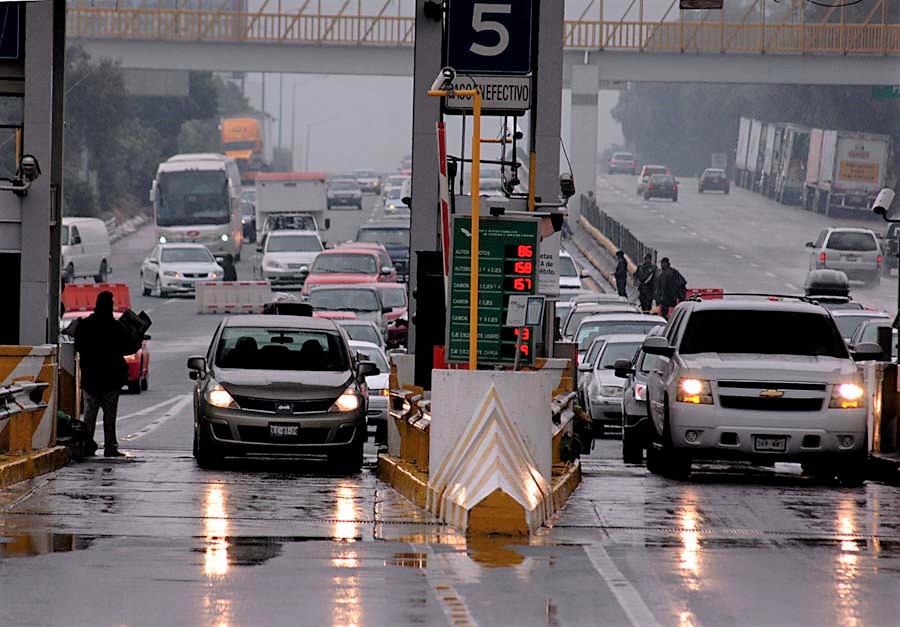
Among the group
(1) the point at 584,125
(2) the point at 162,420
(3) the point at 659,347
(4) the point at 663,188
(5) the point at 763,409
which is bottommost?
(2) the point at 162,420

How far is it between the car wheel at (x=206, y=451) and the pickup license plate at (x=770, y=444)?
5.38 m

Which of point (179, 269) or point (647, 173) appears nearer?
point (179, 269)

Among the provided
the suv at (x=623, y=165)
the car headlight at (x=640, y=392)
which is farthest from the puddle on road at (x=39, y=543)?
the suv at (x=623, y=165)

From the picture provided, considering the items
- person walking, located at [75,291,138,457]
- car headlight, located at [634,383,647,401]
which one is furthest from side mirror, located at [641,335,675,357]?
person walking, located at [75,291,138,457]

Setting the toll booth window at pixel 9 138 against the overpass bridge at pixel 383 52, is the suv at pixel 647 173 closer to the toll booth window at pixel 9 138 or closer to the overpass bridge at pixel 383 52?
the overpass bridge at pixel 383 52

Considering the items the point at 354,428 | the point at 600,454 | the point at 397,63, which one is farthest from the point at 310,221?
the point at 354,428

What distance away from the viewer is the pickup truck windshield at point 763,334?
19062mm

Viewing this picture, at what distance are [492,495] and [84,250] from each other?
49717mm

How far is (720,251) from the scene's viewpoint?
74875mm

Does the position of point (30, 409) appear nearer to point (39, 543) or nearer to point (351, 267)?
point (39, 543)

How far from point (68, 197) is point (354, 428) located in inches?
2867

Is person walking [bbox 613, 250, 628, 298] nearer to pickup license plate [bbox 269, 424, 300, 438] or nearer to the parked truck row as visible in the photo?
the parked truck row

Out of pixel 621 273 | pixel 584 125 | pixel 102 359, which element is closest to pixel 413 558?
pixel 102 359

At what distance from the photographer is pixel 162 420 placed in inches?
1146
